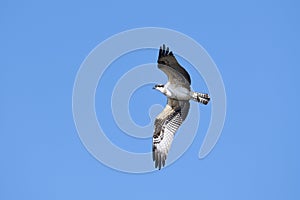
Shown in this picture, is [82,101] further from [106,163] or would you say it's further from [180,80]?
[180,80]

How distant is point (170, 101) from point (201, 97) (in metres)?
1.28

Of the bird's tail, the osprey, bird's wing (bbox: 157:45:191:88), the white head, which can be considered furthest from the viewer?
the white head

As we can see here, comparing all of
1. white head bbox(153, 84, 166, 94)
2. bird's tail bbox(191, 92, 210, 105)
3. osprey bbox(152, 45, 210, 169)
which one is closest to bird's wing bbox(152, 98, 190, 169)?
osprey bbox(152, 45, 210, 169)

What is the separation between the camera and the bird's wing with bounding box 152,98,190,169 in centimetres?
2642

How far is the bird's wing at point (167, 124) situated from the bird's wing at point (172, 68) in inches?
38.5

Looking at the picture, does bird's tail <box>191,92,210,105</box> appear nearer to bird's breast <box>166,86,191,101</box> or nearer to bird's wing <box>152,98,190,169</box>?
bird's breast <box>166,86,191,101</box>

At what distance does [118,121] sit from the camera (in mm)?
27344

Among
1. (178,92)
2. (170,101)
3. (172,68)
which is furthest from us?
(170,101)

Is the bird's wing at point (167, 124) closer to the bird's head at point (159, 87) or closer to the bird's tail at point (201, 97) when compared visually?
the bird's head at point (159, 87)

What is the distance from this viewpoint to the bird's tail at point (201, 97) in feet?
83.9

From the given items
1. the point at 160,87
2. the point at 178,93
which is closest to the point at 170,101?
the point at 160,87

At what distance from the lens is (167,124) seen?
2669 centimetres

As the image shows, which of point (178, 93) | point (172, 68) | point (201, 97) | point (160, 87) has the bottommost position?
point (201, 97)

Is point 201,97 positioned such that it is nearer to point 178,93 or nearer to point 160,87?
point 178,93
